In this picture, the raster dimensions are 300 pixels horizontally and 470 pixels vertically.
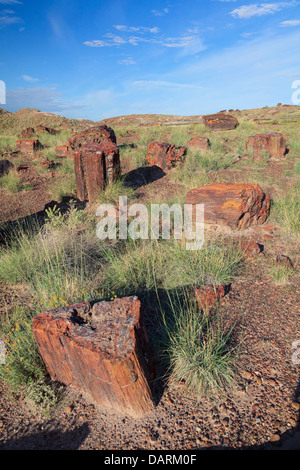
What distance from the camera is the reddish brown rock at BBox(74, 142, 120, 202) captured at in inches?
267

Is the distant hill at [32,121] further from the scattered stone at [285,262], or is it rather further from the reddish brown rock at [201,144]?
the scattered stone at [285,262]

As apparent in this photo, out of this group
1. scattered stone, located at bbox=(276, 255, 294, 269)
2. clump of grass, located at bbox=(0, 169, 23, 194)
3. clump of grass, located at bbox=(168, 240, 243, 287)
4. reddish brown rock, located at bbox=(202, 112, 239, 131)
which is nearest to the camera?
clump of grass, located at bbox=(168, 240, 243, 287)

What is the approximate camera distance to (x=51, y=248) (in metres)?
4.36

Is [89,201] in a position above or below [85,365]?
below

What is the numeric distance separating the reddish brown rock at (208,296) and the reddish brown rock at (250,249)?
1.03 m

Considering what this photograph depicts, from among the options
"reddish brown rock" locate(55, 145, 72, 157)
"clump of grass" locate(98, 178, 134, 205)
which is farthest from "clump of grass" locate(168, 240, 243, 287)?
"reddish brown rock" locate(55, 145, 72, 157)

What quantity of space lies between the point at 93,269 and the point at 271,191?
4.91 m

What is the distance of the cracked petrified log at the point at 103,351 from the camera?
191 cm

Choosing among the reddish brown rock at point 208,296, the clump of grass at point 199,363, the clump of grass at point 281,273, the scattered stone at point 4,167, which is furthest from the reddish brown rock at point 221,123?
the clump of grass at point 199,363

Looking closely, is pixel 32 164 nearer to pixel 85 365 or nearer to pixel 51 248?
pixel 51 248

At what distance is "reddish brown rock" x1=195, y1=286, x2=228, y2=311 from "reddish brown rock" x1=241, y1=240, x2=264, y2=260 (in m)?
1.03

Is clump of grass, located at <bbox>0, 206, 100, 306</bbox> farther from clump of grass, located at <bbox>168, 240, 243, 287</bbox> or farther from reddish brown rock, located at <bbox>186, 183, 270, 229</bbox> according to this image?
reddish brown rock, located at <bbox>186, 183, 270, 229</bbox>

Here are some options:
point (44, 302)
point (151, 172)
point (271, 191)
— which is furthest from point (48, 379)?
point (151, 172)

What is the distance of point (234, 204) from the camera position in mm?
4996
